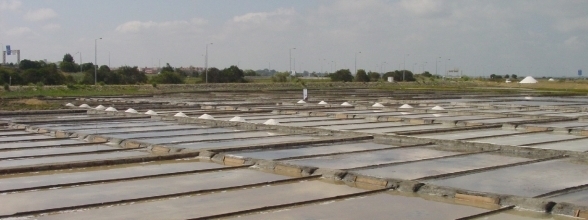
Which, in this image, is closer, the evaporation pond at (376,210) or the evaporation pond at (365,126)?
the evaporation pond at (376,210)

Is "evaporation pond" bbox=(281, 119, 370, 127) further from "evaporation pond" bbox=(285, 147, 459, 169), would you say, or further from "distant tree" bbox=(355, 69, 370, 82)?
"distant tree" bbox=(355, 69, 370, 82)

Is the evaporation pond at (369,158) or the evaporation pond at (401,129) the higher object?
the evaporation pond at (401,129)

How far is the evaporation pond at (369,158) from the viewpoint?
8094 mm

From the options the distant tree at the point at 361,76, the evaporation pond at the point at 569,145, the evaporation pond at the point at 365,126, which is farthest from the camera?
the distant tree at the point at 361,76

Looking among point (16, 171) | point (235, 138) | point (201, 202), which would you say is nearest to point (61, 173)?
point (16, 171)

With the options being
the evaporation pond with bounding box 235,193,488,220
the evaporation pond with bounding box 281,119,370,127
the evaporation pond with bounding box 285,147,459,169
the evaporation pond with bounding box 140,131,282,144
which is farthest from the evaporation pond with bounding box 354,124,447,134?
the evaporation pond with bounding box 235,193,488,220

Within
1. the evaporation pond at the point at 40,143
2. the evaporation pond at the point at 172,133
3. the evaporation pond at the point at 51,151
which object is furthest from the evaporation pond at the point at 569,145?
the evaporation pond at the point at 40,143

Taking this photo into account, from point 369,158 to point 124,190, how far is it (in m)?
3.37

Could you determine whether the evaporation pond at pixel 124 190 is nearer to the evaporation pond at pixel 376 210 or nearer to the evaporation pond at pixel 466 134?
the evaporation pond at pixel 376 210

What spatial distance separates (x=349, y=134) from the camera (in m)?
11.3

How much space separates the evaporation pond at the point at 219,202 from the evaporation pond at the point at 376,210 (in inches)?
11.0

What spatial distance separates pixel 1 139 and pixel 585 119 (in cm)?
1279

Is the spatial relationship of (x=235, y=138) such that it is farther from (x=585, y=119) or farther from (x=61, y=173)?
(x=585, y=119)

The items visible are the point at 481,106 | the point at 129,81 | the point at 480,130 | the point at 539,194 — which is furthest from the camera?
the point at 129,81
